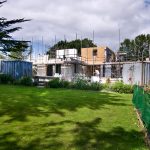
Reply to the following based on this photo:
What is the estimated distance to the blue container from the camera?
38.8 meters

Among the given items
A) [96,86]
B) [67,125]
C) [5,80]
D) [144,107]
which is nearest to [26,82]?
[5,80]

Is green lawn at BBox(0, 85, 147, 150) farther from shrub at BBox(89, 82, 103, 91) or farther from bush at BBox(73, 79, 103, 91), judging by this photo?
bush at BBox(73, 79, 103, 91)

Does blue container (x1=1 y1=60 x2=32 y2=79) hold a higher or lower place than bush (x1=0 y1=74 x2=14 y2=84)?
higher

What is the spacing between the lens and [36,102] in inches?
693

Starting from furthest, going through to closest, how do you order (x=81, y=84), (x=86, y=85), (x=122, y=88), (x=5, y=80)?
(x=5, y=80)
(x=81, y=84)
(x=86, y=85)
(x=122, y=88)

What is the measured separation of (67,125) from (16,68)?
27.3 m

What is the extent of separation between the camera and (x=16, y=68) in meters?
38.8

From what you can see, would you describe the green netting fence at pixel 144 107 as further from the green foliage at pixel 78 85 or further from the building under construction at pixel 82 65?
the building under construction at pixel 82 65

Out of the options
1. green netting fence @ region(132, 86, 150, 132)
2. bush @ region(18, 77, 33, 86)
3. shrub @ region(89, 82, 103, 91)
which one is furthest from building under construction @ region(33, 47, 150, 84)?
green netting fence @ region(132, 86, 150, 132)

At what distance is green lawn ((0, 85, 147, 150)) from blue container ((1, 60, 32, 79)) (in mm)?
20902

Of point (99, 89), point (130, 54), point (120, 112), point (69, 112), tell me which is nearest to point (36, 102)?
point (69, 112)

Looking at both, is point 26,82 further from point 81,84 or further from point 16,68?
point 16,68

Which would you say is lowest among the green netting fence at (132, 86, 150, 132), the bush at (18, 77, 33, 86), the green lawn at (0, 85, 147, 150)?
the green lawn at (0, 85, 147, 150)

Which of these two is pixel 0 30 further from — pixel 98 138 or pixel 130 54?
pixel 130 54
